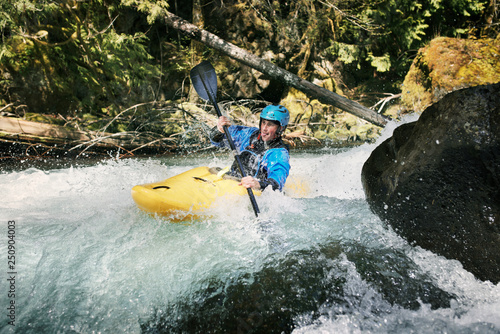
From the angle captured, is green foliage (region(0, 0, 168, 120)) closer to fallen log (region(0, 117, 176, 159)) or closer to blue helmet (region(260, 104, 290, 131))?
fallen log (region(0, 117, 176, 159))

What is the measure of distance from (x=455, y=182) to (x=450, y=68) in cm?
511

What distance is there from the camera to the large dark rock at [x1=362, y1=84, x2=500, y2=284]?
1.74 meters

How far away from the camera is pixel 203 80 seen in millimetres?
3834

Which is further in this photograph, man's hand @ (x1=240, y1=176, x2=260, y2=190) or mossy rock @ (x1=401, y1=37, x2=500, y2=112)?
mossy rock @ (x1=401, y1=37, x2=500, y2=112)

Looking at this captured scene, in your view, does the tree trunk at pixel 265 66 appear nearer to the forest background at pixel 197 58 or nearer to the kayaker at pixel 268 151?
the forest background at pixel 197 58

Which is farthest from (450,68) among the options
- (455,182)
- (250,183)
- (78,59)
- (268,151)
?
(78,59)

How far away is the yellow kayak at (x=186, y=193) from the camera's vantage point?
7.85 ft

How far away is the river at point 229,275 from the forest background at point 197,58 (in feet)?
12.0

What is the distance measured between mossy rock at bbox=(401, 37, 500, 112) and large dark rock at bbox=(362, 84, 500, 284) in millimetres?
4310

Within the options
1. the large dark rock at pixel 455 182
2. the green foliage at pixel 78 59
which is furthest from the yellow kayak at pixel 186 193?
the green foliage at pixel 78 59

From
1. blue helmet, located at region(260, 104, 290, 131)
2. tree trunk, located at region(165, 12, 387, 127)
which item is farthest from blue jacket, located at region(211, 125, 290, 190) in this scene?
tree trunk, located at region(165, 12, 387, 127)

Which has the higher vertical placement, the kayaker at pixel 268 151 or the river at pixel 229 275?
the kayaker at pixel 268 151

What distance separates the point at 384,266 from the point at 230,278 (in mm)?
1095

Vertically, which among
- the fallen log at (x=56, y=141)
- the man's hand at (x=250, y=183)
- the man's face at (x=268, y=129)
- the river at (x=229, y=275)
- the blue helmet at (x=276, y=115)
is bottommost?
the fallen log at (x=56, y=141)
